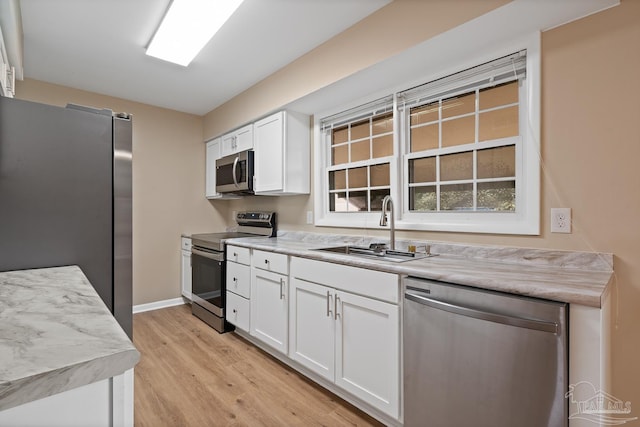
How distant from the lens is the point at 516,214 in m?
1.79

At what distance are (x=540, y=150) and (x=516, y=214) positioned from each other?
37 cm

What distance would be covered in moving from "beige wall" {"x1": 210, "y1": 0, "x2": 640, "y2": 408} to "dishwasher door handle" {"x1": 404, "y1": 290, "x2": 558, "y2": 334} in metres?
0.62

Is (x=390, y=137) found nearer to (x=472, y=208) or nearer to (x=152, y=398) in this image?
(x=472, y=208)

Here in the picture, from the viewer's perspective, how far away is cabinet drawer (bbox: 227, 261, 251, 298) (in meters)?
2.78

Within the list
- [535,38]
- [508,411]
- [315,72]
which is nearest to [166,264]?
[315,72]

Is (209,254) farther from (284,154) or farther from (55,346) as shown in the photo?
(55,346)

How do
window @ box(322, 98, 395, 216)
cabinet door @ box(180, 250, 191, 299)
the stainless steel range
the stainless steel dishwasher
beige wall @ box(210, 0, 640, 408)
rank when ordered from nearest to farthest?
the stainless steel dishwasher → beige wall @ box(210, 0, 640, 408) → window @ box(322, 98, 395, 216) → the stainless steel range → cabinet door @ box(180, 250, 191, 299)

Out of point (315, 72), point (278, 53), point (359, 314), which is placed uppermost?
point (278, 53)

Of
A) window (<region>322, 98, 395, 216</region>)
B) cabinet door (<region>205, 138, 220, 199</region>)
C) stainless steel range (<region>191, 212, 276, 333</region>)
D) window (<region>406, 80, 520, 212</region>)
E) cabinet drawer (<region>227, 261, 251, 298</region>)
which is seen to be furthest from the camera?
cabinet door (<region>205, 138, 220, 199</region>)

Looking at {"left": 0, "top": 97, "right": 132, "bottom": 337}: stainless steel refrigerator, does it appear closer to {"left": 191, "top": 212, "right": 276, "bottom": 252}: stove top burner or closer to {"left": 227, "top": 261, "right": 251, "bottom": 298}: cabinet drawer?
{"left": 227, "top": 261, "right": 251, "bottom": 298}: cabinet drawer

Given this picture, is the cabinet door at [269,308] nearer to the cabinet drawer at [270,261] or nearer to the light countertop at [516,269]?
the cabinet drawer at [270,261]

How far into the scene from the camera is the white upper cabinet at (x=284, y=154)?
290 cm

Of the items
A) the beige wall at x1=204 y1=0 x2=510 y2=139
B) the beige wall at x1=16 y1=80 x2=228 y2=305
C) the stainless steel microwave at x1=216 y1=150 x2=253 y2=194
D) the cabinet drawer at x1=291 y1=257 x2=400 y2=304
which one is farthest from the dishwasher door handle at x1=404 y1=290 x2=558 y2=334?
the beige wall at x1=16 y1=80 x2=228 y2=305

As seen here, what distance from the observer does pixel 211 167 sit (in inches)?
163
